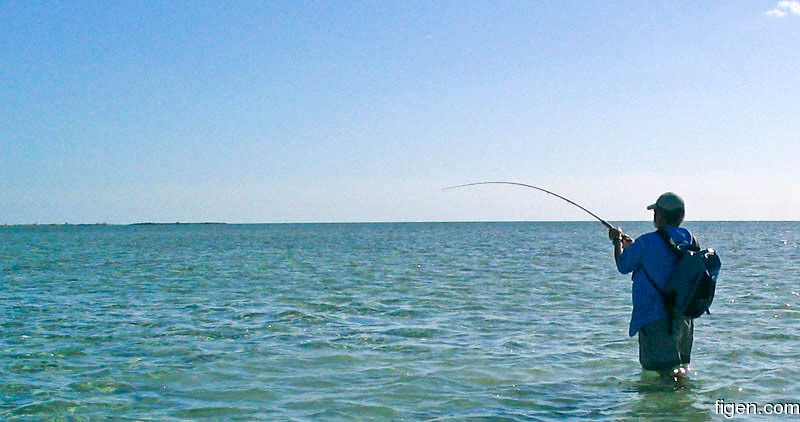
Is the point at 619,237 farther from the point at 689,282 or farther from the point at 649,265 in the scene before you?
the point at 689,282

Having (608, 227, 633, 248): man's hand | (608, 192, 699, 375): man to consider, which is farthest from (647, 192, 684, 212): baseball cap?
(608, 227, 633, 248): man's hand

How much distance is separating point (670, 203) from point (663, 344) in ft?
3.93

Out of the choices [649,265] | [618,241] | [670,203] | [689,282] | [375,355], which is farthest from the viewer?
[375,355]

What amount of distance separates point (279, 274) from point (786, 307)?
44.9 ft

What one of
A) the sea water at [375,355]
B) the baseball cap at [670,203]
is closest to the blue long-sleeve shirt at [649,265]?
the baseball cap at [670,203]

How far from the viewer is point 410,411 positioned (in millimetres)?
6449

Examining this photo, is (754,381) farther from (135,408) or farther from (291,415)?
(135,408)

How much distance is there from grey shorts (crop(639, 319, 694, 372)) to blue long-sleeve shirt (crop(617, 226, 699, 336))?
0.31 feet

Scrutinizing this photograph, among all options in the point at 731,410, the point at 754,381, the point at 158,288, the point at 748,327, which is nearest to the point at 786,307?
the point at 748,327

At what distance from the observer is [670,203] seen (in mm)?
6258

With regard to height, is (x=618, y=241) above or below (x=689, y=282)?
above

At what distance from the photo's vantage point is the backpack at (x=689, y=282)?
5977 mm

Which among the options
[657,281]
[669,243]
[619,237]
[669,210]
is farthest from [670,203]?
[657,281]

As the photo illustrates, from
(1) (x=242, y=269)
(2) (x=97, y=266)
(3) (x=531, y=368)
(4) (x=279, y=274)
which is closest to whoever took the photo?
(3) (x=531, y=368)
